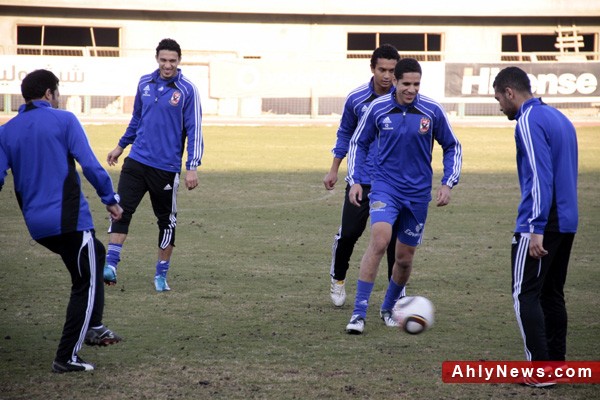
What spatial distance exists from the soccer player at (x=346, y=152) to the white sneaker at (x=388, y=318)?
24.8 inches

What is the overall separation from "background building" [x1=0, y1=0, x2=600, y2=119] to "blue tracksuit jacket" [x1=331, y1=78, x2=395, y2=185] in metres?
21.3

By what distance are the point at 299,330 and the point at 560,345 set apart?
210 cm

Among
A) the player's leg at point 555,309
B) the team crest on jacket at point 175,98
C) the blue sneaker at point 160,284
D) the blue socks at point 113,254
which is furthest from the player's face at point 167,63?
the player's leg at point 555,309

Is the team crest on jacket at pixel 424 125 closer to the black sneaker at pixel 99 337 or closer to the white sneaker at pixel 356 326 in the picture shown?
the white sneaker at pixel 356 326

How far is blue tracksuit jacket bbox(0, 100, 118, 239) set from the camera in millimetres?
6371

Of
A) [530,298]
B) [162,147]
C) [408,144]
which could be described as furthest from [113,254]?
[530,298]

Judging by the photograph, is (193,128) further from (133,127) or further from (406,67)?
(406,67)

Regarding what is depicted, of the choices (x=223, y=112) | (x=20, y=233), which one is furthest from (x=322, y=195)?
(x=223, y=112)

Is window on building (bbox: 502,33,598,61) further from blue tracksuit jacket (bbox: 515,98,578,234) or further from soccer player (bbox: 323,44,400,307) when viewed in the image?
blue tracksuit jacket (bbox: 515,98,578,234)

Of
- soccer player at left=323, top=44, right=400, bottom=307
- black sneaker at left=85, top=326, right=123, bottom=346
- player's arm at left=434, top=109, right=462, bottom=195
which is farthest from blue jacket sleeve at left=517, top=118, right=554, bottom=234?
black sneaker at left=85, top=326, right=123, bottom=346

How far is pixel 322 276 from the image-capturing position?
32.7 feet

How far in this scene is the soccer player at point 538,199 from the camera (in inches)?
238

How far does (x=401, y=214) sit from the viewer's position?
7871mm

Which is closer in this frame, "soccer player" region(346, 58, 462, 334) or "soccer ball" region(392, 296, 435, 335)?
"soccer ball" region(392, 296, 435, 335)
